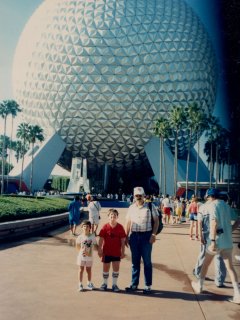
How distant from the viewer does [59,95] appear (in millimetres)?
54312

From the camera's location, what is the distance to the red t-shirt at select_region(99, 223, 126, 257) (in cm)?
702

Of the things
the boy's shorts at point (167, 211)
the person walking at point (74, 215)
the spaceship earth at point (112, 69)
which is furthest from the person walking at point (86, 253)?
the spaceship earth at point (112, 69)

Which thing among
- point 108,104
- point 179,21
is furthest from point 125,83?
point 179,21

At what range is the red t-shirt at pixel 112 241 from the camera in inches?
277

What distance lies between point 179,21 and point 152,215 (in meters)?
52.1

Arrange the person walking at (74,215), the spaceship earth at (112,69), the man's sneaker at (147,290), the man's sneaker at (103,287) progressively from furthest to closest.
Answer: the spaceship earth at (112,69) → the person walking at (74,215) → the man's sneaker at (103,287) → the man's sneaker at (147,290)

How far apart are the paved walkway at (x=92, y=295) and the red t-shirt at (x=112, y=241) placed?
59 centimetres

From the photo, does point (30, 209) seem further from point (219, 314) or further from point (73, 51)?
point (73, 51)

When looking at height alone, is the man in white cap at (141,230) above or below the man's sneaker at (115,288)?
above

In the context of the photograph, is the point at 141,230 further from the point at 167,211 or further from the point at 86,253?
the point at 167,211

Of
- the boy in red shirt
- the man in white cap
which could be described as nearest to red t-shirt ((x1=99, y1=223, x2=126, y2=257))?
the boy in red shirt

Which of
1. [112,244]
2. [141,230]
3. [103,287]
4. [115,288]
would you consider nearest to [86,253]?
[112,244]

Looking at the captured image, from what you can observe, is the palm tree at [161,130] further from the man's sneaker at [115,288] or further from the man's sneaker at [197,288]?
the man's sneaker at [115,288]

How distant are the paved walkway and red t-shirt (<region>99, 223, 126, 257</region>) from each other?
590 mm
